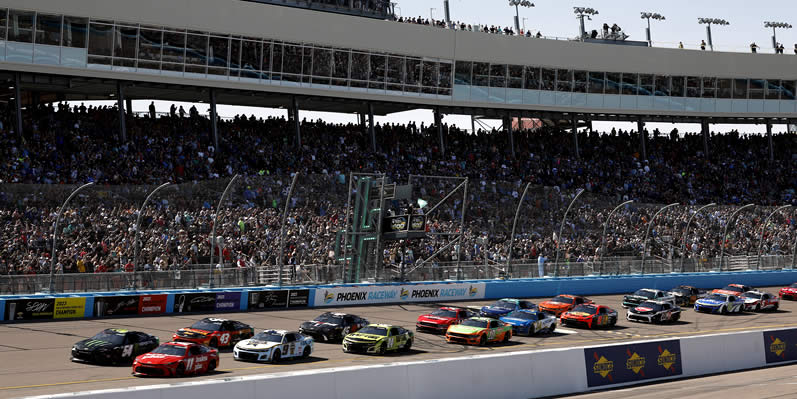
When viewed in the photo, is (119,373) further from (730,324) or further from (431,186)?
(730,324)

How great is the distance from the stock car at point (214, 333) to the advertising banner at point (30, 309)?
5405mm

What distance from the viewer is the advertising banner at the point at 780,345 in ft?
100

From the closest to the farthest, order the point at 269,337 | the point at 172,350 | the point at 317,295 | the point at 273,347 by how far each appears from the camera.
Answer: the point at 172,350 < the point at 273,347 < the point at 269,337 < the point at 317,295

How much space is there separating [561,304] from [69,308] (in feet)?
61.9

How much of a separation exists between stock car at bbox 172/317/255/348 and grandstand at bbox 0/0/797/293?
18.8 ft

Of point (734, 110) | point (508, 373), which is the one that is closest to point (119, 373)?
point (508, 373)

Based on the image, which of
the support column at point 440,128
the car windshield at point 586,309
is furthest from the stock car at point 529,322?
the support column at point 440,128

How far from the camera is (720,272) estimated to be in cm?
5141

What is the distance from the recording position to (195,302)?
33.9 m

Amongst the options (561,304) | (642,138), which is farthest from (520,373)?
(642,138)

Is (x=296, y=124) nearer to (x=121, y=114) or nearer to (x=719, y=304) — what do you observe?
(x=121, y=114)

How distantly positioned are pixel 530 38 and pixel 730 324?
31606 millimetres

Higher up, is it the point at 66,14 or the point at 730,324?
the point at 66,14

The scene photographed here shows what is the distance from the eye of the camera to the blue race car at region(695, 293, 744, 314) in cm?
4234
